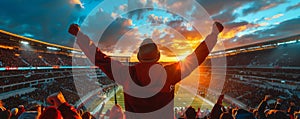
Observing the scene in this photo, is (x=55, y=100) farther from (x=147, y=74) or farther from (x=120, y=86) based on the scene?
(x=120, y=86)

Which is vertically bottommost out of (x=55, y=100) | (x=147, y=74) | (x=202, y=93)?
(x=202, y=93)

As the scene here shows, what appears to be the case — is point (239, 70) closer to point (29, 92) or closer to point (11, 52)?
point (29, 92)

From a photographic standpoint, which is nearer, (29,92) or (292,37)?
(29,92)

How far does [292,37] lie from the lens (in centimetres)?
3306

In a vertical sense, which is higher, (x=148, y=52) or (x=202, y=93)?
(x=148, y=52)

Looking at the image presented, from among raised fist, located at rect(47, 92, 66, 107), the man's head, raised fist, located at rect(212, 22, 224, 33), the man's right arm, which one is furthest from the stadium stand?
raised fist, located at rect(212, 22, 224, 33)

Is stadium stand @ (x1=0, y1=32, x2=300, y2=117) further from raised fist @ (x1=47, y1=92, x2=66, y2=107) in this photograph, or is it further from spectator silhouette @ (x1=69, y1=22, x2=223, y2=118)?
Answer: spectator silhouette @ (x1=69, y1=22, x2=223, y2=118)

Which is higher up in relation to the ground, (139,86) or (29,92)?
(139,86)

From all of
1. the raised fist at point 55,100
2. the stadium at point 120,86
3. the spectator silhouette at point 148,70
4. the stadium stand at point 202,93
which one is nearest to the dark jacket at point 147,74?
the spectator silhouette at point 148,70

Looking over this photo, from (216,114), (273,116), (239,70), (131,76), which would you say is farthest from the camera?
(239,70)

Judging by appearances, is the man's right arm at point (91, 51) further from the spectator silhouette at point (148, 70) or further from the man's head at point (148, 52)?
→ the man's head at point (148, 52)

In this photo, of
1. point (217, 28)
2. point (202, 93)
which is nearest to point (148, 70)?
point (217, 28)

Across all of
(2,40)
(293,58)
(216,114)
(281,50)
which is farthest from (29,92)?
(281,50)

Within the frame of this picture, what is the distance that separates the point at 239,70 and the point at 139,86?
5356cm
